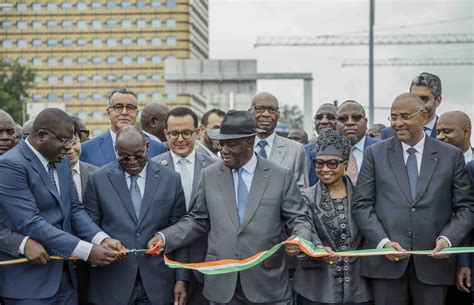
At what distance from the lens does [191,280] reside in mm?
7781

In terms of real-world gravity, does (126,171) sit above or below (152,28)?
below

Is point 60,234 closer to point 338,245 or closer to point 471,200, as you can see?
point 338,245

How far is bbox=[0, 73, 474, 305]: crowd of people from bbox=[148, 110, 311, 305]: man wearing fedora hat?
1cm

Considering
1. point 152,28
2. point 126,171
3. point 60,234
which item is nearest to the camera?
point 60,234

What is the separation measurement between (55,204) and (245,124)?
1903 mm

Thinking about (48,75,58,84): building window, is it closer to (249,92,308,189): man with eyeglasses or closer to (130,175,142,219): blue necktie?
(249,92,308,189): man with eyeglasses

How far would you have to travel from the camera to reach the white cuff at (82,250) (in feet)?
23.2

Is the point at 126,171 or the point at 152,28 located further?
the point at 152,28

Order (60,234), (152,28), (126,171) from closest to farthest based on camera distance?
(60,234) → (126,171) → (152,28)

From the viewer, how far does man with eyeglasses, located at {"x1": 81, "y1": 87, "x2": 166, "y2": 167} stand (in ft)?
29.6

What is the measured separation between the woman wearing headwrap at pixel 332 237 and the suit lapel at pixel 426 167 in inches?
26.5

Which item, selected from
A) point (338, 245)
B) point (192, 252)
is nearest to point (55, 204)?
point (192, 252)

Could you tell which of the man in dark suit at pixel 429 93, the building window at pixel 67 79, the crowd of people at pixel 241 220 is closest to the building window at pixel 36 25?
the building window at pixel 67 79

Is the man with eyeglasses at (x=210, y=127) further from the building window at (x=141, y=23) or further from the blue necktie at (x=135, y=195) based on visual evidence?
the building window at (x=141, y=23)
